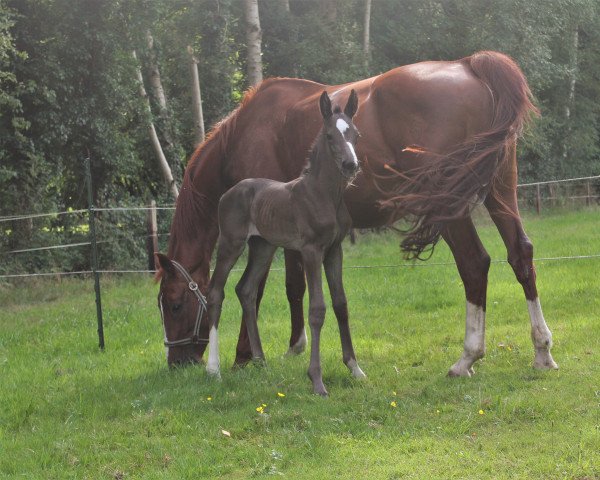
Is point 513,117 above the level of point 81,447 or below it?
above

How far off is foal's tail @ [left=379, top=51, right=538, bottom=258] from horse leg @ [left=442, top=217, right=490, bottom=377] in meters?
0.30

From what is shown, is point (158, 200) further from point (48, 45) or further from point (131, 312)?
point (131, 312)

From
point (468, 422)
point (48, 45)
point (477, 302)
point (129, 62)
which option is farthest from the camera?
point (129, 62)

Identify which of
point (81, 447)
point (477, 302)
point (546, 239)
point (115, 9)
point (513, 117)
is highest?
point (115, 9)

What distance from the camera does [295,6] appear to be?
25.5 meters

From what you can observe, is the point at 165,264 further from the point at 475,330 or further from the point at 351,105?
the point at 475,330

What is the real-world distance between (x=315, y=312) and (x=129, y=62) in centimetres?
1152

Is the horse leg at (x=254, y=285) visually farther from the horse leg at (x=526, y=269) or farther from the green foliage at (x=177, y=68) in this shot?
the green foliage at (x=177, y=68)

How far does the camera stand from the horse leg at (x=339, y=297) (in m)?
6.15

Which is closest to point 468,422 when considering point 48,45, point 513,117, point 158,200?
point 513,117

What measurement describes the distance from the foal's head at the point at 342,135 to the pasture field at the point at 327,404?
1.58 metres

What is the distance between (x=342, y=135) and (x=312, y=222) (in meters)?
0.73

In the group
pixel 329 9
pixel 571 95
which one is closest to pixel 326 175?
pixel 329 9

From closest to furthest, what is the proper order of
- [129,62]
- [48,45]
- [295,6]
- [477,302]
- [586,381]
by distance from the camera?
[586,381], [477,302], [48,45], [129,62], [295,6]
